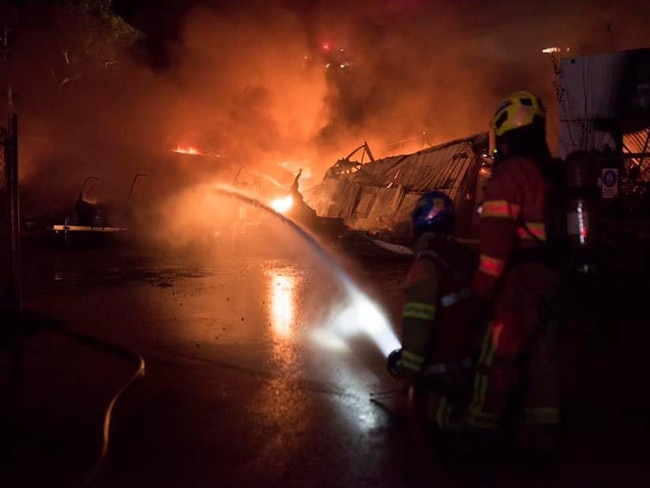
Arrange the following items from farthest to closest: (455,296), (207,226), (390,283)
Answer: (207,226) → (390,283) → (455,296)

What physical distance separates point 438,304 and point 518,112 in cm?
119

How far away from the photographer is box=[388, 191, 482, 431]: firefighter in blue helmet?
10.9 ft

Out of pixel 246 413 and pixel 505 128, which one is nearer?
pixel 505 128

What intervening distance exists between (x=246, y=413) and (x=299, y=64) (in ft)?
97.8

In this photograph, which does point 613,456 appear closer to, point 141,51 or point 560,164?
point 560,164

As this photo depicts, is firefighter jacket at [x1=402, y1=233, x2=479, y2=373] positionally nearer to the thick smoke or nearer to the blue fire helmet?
the blue fire helmet

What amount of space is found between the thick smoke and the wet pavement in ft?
40.9

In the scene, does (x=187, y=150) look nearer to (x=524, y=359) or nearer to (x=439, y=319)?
(x=439, y=319)

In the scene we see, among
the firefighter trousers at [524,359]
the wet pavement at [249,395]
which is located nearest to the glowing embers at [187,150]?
the wet pavement at [249,395]

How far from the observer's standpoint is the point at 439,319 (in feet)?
11.2

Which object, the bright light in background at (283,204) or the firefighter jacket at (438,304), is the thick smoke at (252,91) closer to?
the bright light in background at (283,204)

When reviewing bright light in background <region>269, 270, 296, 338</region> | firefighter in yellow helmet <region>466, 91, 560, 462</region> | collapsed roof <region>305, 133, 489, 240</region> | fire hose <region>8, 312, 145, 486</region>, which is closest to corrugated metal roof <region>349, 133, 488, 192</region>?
collapsed roof <region>305, 133, 489, 240</region>

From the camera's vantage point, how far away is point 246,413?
432cm

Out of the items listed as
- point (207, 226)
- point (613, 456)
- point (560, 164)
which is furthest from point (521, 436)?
point (207, 226)
